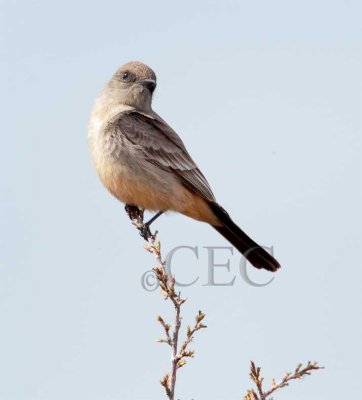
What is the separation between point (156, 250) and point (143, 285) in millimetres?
818

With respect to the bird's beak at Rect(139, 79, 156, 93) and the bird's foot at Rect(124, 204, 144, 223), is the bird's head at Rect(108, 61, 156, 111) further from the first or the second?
the bird's foot at Rect(124, 204, 144, 223)

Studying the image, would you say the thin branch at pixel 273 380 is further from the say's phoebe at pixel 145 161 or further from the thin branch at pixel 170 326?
the say's phoebe at pixel 145 161

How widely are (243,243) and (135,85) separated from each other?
5.90 feet

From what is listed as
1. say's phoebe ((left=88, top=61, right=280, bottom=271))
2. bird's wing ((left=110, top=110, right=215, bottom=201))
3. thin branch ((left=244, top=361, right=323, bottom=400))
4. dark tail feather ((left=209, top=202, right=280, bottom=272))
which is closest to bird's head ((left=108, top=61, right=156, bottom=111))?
say's phoebe ((left=88, top=61, right=280, bottom=271))

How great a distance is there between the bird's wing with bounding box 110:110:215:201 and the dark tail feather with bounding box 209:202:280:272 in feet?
0.72

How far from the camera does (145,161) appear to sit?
21.8 feet

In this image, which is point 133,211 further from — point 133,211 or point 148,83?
point 148,83

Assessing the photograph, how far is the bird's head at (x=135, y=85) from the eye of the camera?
23.6 ft

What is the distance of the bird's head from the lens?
7.20 metres

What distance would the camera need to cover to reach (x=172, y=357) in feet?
12.4

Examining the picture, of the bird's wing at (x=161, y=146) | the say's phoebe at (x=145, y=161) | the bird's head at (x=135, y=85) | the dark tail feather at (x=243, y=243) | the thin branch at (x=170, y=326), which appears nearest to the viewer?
the thin branch at (x=170, y=326)

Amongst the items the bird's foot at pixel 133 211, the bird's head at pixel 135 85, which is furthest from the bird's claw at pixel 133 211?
the bird's head at pixel 135 85

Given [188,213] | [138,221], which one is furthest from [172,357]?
[188,213]

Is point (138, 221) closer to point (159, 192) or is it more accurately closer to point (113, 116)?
point (159, 192)
